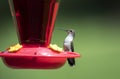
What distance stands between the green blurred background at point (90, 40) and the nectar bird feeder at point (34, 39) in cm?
126

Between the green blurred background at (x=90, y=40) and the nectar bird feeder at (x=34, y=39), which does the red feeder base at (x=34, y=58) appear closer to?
the nectar bird feeder at (x=34, y=39)

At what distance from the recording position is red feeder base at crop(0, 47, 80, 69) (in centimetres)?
112

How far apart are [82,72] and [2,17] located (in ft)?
3.02

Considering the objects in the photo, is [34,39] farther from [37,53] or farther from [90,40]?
[90,40]

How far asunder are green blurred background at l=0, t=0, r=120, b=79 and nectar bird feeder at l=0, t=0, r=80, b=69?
126 cm

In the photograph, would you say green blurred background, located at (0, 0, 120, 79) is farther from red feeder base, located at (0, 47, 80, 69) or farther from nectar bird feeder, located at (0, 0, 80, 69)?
red feeder base, located at (0, 47, 80, 69)

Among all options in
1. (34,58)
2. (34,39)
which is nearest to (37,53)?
(34,58)

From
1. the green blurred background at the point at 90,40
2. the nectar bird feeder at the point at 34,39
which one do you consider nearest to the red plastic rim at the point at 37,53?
the nectar bird feeder at the point at 34,39

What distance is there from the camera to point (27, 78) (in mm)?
2613

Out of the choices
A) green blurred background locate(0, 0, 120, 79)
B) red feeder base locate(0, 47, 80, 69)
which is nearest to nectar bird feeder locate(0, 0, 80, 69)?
red feeder base locate(0, 47, 80, 69)

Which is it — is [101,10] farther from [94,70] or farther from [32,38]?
[32,38]

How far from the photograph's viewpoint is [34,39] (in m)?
1.31

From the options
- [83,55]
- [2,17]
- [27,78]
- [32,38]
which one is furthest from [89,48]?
[32,38]

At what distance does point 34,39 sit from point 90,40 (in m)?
1.34
